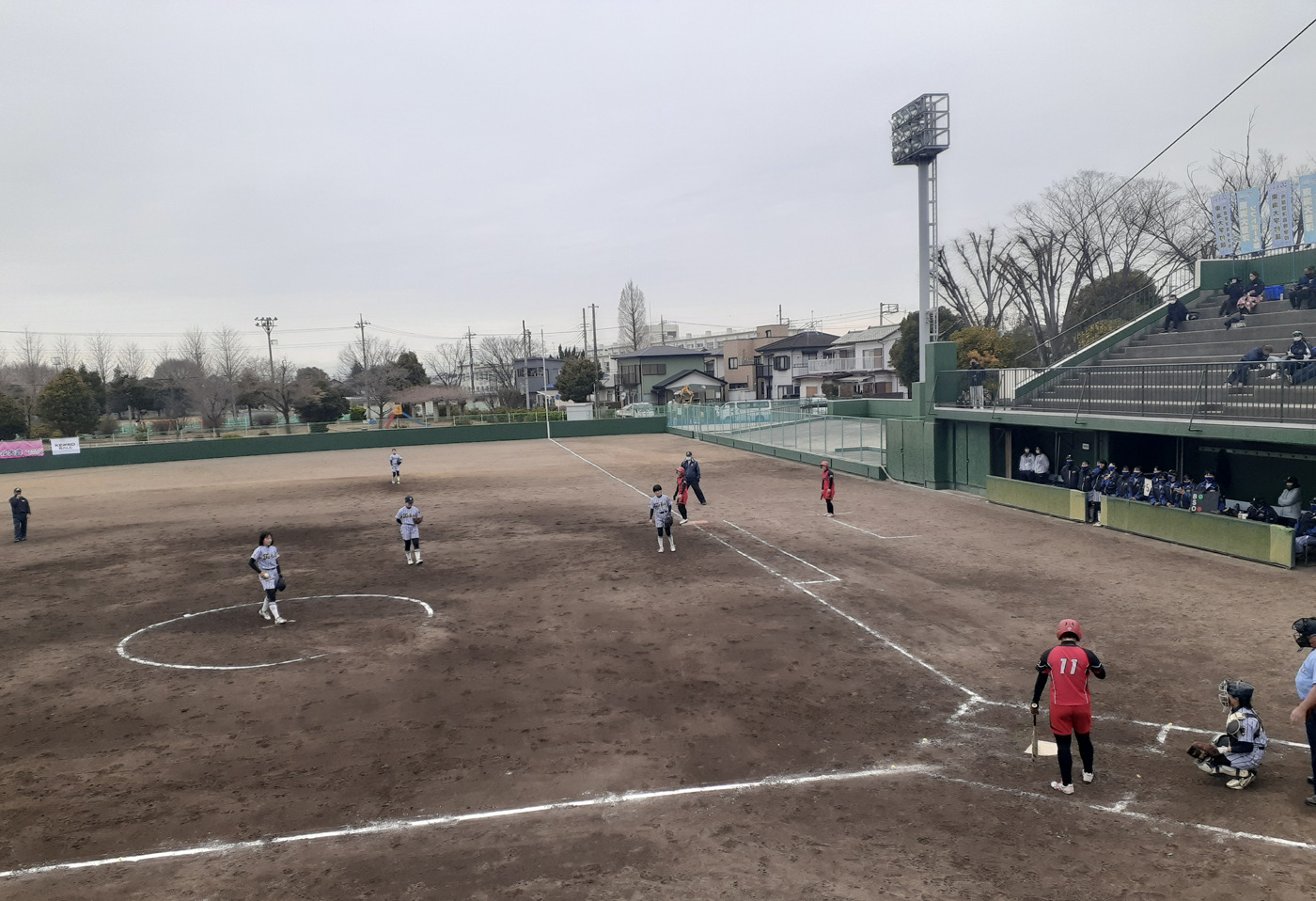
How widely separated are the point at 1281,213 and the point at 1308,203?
975 millimetres

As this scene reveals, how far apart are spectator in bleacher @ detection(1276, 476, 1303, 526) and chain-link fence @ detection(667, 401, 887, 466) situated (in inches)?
596

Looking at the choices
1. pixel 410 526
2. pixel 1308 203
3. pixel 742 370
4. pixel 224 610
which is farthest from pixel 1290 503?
pixel 742 370

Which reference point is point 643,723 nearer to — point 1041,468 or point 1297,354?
point 1041,468

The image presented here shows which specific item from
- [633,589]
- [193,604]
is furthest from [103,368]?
[633,589]

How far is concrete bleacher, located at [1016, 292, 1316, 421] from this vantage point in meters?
18.5

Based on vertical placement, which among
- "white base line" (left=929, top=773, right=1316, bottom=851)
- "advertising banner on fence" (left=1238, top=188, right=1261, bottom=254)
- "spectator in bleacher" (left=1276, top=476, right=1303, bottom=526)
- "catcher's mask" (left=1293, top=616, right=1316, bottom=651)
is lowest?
"white base line" (left=929, top=773, right=1316, bottom=851)

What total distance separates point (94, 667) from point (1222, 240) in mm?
39144

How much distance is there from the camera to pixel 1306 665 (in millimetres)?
7484

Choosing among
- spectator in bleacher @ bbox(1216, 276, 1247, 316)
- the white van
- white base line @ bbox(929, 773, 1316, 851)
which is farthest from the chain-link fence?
white base line @ bbox(929, 773, 1316, 851)

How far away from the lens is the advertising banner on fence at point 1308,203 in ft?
90.0

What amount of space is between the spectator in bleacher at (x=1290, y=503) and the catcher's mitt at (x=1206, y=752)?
13.1 m

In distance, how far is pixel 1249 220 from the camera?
1170 inches

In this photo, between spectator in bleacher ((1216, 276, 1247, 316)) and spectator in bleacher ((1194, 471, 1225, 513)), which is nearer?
spectator in bleacher ((1194, 471, 1225, 513))

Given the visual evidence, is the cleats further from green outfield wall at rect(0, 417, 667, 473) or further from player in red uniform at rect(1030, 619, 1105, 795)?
green outfield wall at rect(0, 417, 667, 473)
